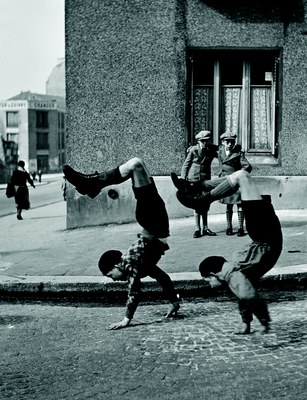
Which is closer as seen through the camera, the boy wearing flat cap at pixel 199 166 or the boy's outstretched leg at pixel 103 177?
the boy's outstretched leg at pixel 103 177

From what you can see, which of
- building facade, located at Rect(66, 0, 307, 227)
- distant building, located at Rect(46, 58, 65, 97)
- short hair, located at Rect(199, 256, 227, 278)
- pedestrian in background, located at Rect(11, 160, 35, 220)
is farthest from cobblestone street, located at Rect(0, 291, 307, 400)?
distant building, located at Rect(46, 58, 65, 97)

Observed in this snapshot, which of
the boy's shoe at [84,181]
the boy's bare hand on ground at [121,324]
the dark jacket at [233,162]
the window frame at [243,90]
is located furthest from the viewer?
the window frame at [243,90]

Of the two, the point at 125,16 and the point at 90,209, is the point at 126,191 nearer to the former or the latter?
the point at 90,209

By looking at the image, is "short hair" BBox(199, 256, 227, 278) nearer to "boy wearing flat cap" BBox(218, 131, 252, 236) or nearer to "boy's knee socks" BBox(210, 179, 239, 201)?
"boy's knee socks" BBox(210, 179, 239, 201)

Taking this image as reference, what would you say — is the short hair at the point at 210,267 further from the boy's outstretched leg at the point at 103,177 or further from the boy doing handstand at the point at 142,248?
the boy's outstretched leg at the point at 103,177

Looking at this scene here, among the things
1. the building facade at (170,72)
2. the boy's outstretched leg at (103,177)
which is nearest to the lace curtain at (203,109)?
the building facade at (170,72)

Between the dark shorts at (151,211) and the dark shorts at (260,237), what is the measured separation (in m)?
0.87

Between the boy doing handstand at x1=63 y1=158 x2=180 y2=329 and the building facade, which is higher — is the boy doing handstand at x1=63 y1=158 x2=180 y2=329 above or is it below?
below

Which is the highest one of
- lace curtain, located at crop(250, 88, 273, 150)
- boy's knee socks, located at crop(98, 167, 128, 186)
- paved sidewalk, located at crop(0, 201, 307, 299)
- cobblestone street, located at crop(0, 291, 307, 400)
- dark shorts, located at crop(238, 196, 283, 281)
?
lace curtain, located at crop(250, 88, 273, 150)

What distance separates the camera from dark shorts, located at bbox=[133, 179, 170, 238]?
5773 millimetres

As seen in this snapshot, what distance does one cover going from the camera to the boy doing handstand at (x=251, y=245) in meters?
5.06

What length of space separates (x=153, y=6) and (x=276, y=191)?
14.3 feet

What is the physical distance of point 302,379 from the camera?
4340 mm

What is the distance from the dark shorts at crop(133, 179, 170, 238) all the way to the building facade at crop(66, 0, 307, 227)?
22.5 feet
